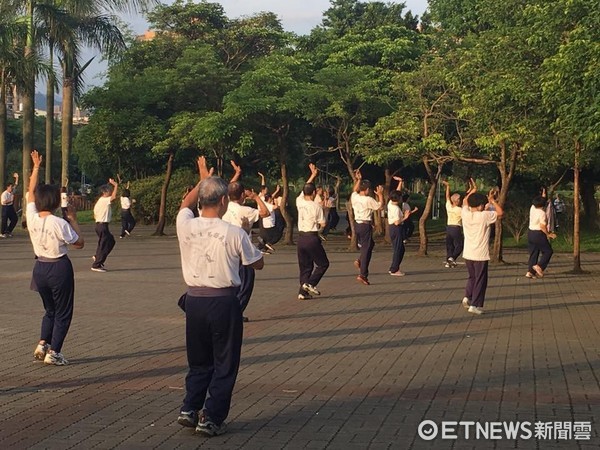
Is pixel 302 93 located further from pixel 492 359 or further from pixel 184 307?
pixel 184 307

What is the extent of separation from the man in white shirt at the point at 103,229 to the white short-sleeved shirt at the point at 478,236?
27.9 ft

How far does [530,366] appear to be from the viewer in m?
9.14

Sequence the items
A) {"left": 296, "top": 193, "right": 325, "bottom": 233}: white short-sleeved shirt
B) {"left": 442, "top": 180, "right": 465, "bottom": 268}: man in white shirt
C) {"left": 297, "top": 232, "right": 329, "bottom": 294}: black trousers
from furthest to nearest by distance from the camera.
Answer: {"left": 442, "top": 180, "right": 465, "bottom": 268}: man in white shirt < {"left": 296, "top": 193, "right": 325, "bottom": 233}: white short-sleeved shirt < {"left": 297, "top": 232, "right": 329, "bottom": 294}: black trousers

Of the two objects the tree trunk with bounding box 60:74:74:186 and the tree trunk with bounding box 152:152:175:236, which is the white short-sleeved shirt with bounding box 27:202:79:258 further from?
the tree trunk with bounding box 60:74:74:186

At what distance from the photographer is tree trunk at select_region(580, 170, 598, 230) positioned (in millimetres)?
34969

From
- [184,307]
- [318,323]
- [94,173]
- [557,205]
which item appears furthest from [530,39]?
[94,173]

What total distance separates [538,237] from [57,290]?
11.9 meters

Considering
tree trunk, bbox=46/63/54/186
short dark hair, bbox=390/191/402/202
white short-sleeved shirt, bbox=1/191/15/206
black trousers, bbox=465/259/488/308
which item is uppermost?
tree trunk, bbox=46/63/54/186

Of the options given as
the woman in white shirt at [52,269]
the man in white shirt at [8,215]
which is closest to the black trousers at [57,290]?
the woman in white shirt at [52,269]

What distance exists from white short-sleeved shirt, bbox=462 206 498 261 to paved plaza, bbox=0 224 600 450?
2.78 feet

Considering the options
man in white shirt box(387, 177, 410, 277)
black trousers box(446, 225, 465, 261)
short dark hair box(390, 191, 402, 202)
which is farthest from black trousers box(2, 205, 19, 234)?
short dark hair box(390, 191, 402, 202)

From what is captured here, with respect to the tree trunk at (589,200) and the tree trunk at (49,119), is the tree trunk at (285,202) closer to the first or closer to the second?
the tree trunk at (49,119)

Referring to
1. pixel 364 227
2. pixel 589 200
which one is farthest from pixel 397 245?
pixel 589 200

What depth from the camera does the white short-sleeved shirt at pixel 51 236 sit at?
8977mm
